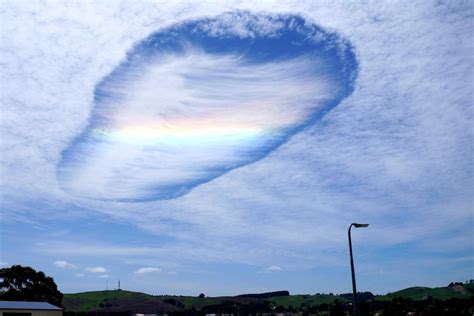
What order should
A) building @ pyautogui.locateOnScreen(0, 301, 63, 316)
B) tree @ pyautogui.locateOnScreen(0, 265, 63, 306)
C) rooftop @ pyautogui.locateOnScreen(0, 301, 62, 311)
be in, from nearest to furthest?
building @ pyautogui.locateOnScreen(0, 301, 63, 316)
rooftop @ pyautogui.locateOnScreen(0, 301, 62, 311)
tree @ pyautogui.locateOnScreen(0, 265, 63, 306)

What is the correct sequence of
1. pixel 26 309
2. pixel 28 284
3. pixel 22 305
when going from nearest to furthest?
1. pixel 26 309
2. pixel 22 305
3. pixel 28 284

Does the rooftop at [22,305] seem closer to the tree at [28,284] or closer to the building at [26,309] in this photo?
the building at [26,309]

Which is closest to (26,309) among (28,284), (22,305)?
(22,305)

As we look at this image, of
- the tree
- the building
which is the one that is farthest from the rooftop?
the tree

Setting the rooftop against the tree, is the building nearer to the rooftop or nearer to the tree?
the rooftop

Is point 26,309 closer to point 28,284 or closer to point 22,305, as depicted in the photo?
point 22,305

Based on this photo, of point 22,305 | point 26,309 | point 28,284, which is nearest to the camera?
point 26,309

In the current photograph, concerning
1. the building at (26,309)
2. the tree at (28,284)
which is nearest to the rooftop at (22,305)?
the building at (26,309)
